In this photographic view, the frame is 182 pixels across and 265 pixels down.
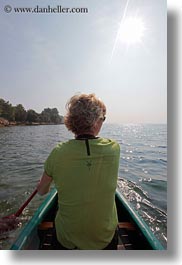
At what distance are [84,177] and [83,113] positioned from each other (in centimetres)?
22

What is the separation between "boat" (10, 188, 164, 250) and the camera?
1.34 metres

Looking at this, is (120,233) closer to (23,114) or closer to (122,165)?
(23,114)

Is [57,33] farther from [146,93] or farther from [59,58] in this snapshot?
[146,93]

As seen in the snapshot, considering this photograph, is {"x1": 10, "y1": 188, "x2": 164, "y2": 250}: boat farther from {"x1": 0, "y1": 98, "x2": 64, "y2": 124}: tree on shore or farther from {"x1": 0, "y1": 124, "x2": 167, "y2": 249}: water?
{"x1": 0, "y1": 98, "x2": 64, "y2": 124}: tree on shore

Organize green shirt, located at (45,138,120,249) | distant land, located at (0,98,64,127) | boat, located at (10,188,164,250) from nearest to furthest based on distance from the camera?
green shirt, located at (45,138,120,249)
boat, located at (10,188,164,250)
distant land, located at (0,98,64,127)

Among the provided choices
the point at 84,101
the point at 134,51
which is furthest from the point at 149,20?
the point at 84,101

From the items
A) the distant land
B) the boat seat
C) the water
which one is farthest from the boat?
the distant land

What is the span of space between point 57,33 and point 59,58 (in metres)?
0.13

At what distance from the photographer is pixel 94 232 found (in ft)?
3.52

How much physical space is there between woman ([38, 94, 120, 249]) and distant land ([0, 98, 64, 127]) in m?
0.53

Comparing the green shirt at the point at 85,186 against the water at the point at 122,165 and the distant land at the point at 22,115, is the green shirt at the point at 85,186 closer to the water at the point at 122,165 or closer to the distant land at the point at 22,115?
the water at the point at 122,165

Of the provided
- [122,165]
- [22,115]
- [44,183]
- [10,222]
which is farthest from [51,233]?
[122,165]

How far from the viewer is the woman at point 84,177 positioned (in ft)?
3.30

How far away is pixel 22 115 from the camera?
1641 mm
